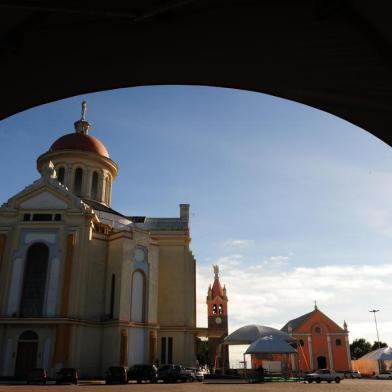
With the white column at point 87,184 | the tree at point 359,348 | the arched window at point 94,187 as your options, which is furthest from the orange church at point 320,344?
the tree at point 359,348

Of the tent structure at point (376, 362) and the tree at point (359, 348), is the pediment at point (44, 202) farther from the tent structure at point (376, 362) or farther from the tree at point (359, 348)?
the tree at point (359, 348)

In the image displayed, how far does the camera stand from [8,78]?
351cm

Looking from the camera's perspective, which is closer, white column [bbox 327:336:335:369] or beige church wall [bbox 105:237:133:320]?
beige church wall [bbox 105:237:133:320]

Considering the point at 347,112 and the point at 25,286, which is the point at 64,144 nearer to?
the point at 25,286

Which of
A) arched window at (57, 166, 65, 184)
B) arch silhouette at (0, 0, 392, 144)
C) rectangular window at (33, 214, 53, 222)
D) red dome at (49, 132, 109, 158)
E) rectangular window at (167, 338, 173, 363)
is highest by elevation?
red dome at (49, 132, 109, 158)

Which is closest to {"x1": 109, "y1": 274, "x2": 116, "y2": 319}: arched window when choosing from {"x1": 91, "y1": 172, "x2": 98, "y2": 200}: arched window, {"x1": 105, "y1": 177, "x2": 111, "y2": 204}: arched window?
{"x1": 91, "y1": 172, "x2": 98, "y2": 200}: arched window

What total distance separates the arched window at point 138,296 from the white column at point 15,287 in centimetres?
817

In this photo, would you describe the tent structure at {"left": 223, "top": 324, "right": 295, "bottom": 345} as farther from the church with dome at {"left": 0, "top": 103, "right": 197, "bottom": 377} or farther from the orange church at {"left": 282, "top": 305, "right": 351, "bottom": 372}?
the orange church at {"left": 282, "top": 305, "right": 351, "bottom": 372}

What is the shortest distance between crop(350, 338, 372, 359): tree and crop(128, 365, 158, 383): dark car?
8207 cm

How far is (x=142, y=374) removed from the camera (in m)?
29.0

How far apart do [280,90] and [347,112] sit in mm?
610

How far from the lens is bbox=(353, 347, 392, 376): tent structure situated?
179ft

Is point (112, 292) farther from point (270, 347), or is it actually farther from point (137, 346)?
point (270, 347)

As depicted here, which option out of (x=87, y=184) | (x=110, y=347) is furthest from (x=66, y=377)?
(x=87, y=184)
